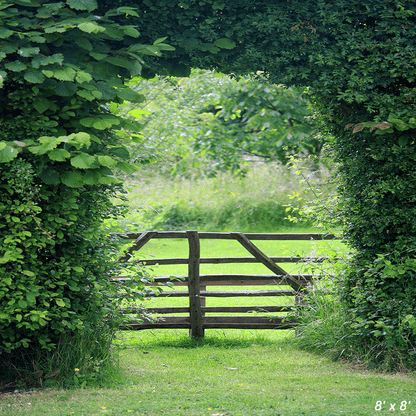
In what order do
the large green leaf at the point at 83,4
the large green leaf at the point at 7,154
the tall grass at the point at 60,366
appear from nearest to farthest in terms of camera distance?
the large green leaf at the point at 7,154, the large green leaf at the point at 83,4, the tall grass at the point at 60,366

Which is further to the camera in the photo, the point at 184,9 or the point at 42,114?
the point at 184,9

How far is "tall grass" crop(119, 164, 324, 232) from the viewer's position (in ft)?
44.9

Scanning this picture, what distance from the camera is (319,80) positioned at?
491cm

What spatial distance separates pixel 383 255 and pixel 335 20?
232 cm

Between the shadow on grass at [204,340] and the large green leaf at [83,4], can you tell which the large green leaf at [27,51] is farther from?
the shadow on grass at [204,340]

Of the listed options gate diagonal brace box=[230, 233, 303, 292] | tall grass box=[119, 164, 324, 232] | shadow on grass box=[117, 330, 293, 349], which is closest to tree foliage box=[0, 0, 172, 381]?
shadow on grass box=[117, 330, 293, 349]

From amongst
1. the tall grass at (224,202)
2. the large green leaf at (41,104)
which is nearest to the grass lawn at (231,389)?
the large green leaf at (41,104)

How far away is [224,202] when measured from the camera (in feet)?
47.0

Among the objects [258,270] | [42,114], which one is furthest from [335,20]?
[258,270]

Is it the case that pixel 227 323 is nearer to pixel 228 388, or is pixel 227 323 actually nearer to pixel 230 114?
pixel 228 388

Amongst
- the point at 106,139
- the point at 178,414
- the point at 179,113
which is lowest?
the point at 178,414

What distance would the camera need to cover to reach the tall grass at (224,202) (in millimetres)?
13688

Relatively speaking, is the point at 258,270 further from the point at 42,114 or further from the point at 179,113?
the point at 42,114

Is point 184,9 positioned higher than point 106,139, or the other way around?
point 184,9
